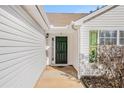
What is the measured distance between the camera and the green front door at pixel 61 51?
16.5m

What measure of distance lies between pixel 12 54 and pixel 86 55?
652 cm

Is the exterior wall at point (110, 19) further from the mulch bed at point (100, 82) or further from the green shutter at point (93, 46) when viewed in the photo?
the mulch bed at point (100, 82)

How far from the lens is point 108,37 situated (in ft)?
34.9

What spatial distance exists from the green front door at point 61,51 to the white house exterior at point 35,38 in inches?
9.3

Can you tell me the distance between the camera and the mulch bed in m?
8.25

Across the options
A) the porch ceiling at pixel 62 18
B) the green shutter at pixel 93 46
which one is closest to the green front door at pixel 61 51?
the porch ceiling at pixel 62 18

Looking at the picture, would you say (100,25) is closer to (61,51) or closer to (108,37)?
(108,37)

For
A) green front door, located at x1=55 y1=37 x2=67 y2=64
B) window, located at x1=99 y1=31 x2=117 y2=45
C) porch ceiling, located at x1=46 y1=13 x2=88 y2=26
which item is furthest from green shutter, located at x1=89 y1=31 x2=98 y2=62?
porch ceiling, located at x1=46 y1=13 x2=88 y2=26

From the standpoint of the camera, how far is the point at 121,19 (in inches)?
416

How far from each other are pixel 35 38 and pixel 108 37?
12.3 ft

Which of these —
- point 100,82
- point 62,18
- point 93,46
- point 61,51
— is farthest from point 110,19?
point 62,18
